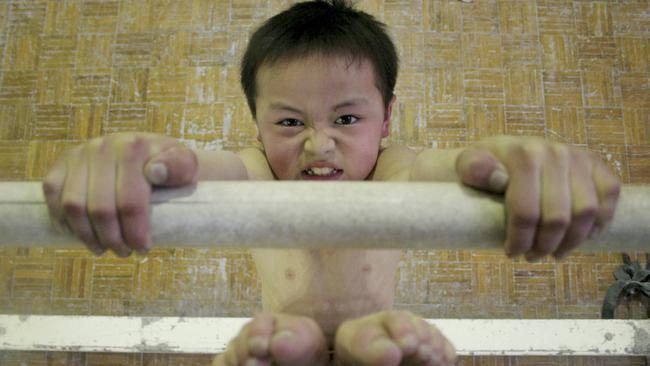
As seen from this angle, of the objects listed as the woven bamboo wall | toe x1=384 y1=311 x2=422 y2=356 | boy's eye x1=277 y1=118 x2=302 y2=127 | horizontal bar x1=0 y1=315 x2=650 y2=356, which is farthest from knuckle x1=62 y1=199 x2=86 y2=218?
the woven bamboo wall

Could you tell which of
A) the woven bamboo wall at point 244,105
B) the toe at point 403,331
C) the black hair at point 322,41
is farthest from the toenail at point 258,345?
the woven bamboo wall at point 244,105

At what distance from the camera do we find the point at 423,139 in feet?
5.81

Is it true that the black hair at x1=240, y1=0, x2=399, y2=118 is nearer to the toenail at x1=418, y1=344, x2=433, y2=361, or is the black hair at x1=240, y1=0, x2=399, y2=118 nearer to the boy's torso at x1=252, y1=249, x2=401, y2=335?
the boy's torso at x1=252, y1=249, x2=401, y2=335

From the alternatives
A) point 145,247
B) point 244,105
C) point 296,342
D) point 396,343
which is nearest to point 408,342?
point 396,343

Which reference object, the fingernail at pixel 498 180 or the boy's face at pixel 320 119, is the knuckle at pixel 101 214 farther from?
the boy's face at pixel 320 119

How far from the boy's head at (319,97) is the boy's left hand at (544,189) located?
452mm

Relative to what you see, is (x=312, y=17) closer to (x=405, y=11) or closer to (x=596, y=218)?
(x=596, y=218)

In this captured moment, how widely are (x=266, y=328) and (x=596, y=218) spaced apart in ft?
1.07

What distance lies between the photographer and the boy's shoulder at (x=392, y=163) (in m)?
0.98

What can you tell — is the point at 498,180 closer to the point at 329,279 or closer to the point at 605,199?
the point at 605,199

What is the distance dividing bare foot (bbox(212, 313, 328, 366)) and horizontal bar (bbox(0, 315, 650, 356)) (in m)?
0.75

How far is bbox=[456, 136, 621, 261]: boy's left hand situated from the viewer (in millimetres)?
459

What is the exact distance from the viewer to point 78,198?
465 mm

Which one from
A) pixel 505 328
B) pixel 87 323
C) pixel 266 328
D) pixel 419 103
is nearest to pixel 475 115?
pixel 419 103
